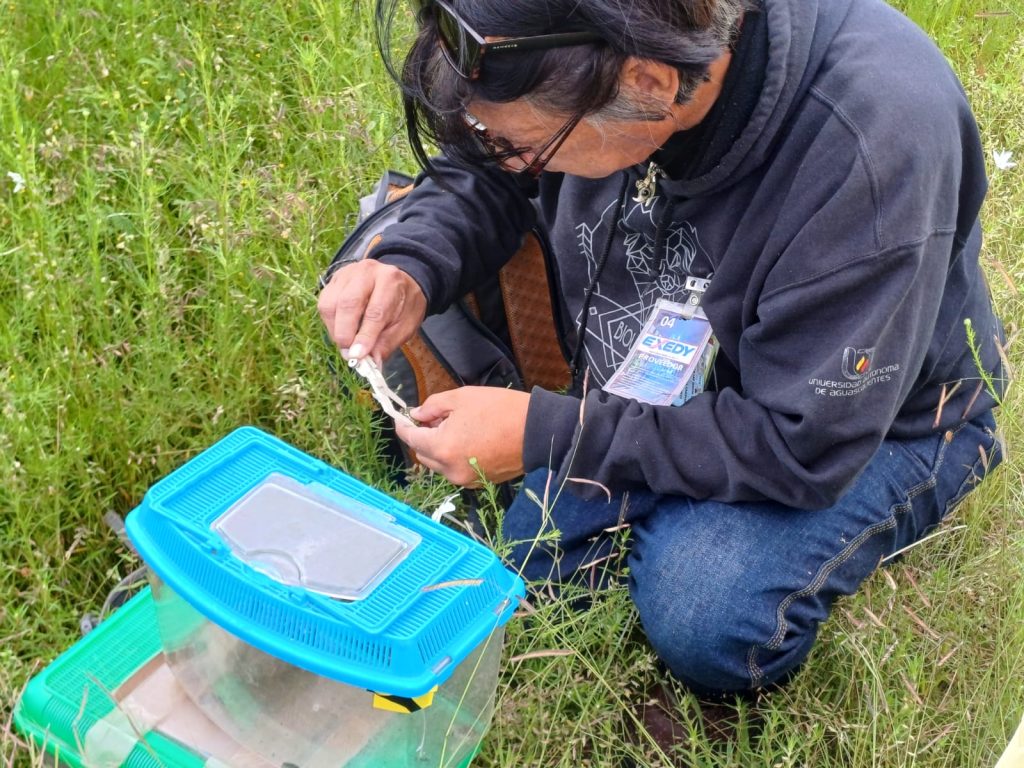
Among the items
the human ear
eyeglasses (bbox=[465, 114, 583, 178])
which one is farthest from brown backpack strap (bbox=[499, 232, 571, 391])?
the human ear

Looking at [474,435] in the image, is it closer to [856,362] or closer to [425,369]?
[425,369]

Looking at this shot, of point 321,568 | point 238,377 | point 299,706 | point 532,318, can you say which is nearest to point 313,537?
point 321,568

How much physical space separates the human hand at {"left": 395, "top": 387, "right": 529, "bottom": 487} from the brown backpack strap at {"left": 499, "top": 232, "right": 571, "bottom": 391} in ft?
1.79

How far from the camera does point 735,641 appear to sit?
5.85ft

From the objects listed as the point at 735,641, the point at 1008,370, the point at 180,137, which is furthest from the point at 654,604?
the point at 180,137

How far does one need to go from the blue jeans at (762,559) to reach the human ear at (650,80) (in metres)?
0.67

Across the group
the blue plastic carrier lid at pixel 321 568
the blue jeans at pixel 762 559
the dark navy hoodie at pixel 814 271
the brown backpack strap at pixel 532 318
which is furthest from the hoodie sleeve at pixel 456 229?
the blue plastic carrier lid at pixel 321 568

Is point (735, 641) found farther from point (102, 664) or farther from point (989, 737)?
point (102, 664)

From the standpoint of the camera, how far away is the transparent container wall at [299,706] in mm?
1570

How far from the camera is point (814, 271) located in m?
1.57

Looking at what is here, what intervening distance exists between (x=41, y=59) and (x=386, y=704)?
1988 mm

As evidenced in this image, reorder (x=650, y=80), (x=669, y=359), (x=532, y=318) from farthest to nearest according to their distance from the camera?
(x=532, y=318) < (x=669, y=359) < (x=650, y=80)

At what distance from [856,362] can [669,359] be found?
41cm

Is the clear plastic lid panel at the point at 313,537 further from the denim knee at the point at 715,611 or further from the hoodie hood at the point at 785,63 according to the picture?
the hoodie hood at the point at 785,63
